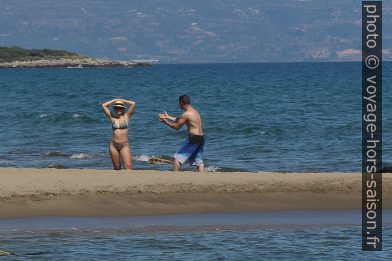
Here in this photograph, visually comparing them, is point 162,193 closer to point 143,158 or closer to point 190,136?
point 190,136

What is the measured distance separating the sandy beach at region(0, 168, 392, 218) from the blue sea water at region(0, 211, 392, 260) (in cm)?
36

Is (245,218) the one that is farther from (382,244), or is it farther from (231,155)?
(231,155)

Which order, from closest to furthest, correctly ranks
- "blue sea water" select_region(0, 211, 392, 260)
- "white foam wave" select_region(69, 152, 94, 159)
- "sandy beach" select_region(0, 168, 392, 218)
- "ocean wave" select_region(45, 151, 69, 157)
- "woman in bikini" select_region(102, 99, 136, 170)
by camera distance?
1. "blue sea water" select_region(0, 211, 392, 260)
2. "sandy beach" select_region(0, 168, 392, 218)
3. "woman in bikini" select_region(102, 99, 136, 170)
4. "white foam wave" select_region(69, 152, 94, 159)
5. "ocean wave" select_region(45, 151, 69, 157)

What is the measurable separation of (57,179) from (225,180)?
2.45m

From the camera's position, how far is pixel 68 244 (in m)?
13.1

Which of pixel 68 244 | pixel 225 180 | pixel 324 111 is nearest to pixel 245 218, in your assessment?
pixel 225 180

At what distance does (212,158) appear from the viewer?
26.6m

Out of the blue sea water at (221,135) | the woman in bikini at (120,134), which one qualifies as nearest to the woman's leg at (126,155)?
the woman in bikini at (120,134)

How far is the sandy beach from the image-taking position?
15296mm

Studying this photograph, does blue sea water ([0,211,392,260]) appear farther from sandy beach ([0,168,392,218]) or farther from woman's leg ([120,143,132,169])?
woman's leg ([120,143,132,169])

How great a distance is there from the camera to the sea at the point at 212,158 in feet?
42.3

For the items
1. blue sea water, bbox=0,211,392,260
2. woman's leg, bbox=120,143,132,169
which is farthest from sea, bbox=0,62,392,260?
woman's leg, bbox=120,143,132,169

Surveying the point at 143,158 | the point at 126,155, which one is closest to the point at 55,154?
the point at 143,158

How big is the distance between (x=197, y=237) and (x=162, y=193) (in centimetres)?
238
